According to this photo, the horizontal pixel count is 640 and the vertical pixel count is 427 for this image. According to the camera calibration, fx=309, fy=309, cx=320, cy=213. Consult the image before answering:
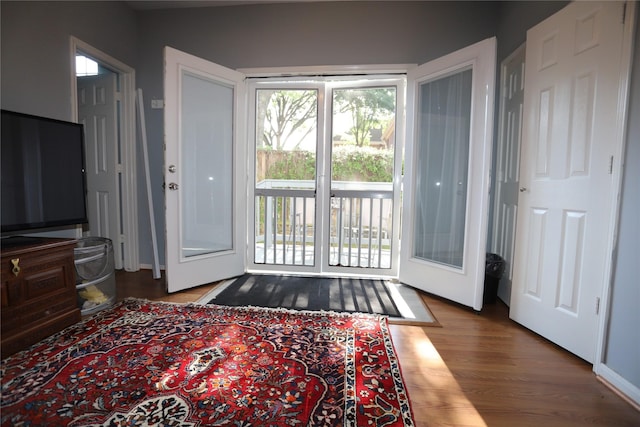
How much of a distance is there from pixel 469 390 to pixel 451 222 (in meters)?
1.41

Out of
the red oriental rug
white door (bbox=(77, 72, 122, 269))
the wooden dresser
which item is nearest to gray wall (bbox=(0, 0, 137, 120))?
white door (bbox=(77, 72, 122, 269))

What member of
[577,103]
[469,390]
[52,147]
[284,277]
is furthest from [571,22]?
[52,147]

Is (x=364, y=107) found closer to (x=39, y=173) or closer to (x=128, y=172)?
(x=128, y=172)

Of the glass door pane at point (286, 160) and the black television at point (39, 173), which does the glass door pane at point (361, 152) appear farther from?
the black television at point (39, 173)

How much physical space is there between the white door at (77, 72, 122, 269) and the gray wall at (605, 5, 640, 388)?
3792mm

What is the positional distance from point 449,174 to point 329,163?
1.10 metres

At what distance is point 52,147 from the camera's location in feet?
6.31

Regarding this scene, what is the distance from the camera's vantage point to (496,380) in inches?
57.9

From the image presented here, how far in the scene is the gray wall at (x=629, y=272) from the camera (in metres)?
1.37

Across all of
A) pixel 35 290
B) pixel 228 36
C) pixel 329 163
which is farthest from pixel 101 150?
pixel 329 163

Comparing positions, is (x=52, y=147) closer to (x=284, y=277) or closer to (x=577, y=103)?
(x=284, y=277)

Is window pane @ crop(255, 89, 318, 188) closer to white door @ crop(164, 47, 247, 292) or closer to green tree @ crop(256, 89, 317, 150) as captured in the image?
green tree @ crop(256, 89, 317, 150)

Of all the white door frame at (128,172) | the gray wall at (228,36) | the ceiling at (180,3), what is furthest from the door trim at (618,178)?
the white door frame at (128,172)

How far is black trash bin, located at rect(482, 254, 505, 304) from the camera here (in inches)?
95.8
